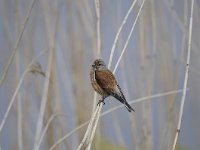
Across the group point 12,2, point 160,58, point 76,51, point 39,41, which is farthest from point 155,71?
point 12,2

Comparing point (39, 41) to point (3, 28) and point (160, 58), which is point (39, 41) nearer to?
point (3, 28)

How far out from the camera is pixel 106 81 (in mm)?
1793

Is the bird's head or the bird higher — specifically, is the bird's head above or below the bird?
above

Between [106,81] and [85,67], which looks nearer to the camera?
[106,81]

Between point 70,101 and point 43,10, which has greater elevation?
point 43,10

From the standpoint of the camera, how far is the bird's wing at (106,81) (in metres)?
1.77

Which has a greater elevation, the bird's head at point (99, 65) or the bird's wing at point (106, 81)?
the bird's head at point (99, 65)

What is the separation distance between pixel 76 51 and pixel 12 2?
39 centimetres

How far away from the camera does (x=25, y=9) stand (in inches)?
91.1

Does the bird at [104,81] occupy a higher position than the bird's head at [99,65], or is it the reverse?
the bird's head at [99,65]

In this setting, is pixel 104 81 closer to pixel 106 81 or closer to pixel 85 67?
pixel 106 81

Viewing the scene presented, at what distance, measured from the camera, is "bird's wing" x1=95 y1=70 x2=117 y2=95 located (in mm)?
1766

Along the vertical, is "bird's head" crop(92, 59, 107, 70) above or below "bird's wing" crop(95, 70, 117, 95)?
above

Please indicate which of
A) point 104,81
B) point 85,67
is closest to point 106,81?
point 104,81
